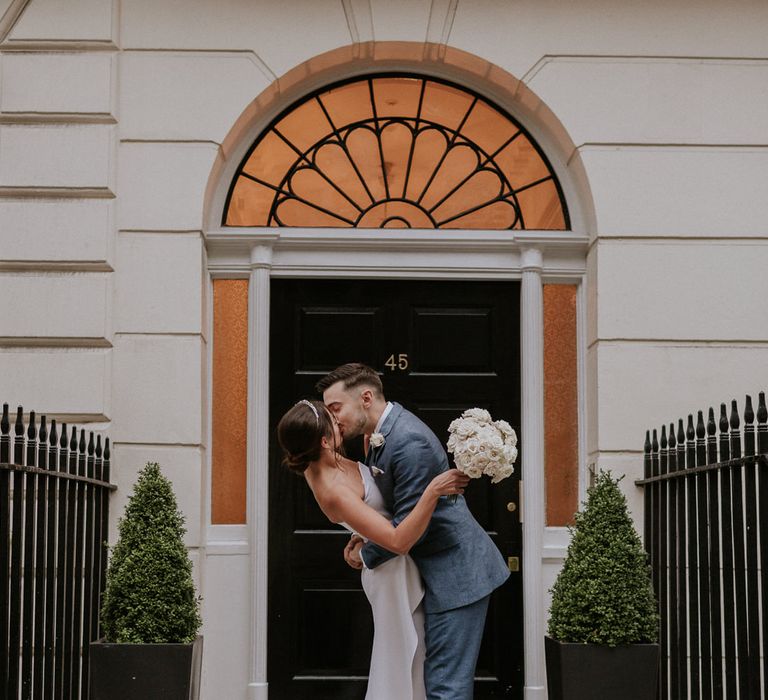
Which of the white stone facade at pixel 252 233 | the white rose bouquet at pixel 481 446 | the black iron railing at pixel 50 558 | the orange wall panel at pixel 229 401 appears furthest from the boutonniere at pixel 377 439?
the orange wall panel at pixel 229 401

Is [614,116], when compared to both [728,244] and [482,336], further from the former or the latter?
[482,336]

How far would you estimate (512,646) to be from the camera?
24.6ft

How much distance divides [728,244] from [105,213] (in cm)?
383

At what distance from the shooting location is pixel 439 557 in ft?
17.6

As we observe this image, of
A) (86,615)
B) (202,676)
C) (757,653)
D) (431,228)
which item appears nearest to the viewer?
(757,653)

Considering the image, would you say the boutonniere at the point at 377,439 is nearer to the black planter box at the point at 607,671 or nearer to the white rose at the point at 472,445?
the white rose at the point at 472,445

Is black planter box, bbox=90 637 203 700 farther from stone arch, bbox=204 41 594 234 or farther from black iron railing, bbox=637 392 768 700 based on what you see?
stone arch, bbox=204 41 594 234

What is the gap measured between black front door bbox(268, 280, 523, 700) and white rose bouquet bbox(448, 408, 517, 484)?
253cm

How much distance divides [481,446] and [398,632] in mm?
988

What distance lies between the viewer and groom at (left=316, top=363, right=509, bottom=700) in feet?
17.2

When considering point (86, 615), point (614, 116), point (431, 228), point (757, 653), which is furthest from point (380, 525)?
point (614, 116)

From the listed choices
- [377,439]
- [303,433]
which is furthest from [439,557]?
[303,433]

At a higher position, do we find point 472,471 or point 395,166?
point 395,166

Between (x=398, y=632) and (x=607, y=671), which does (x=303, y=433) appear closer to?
(x=398, y=632)
